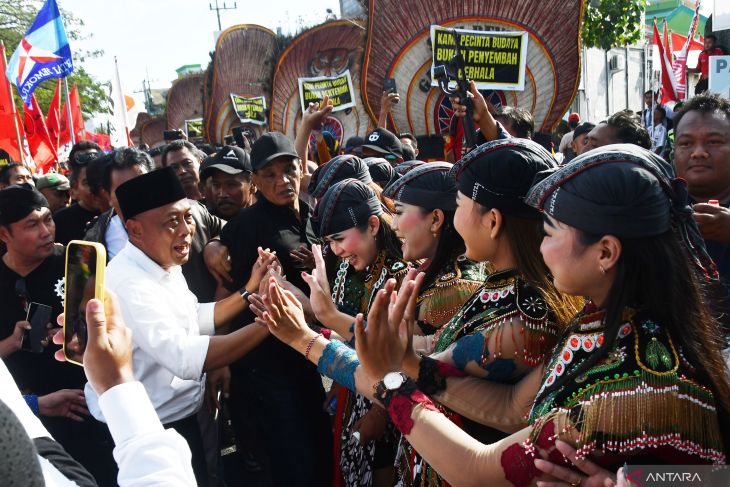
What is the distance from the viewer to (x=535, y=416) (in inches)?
56.3

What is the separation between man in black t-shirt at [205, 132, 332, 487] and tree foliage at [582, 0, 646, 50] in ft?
38.8

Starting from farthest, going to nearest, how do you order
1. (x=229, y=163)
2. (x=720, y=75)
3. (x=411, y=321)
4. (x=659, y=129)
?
(x=659, y=129) → (x=720, y=75) → (x=229, y=163) → (x=411, y=321)

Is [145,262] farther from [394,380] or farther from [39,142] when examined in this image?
[39,142]

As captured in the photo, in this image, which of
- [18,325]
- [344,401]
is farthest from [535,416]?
[18,325]

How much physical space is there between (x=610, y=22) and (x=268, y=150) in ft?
40.7

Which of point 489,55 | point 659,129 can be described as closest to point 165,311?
point 489,55

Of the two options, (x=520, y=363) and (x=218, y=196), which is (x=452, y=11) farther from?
(x=520, y=363)

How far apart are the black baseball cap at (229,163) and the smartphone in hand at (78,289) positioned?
2.79 metres

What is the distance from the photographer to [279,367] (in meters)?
3.09

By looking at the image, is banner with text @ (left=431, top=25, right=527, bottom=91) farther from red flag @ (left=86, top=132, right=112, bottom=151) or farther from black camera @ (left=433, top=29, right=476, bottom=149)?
red flag @ (left=86, top=132, right=112, bottom=151)

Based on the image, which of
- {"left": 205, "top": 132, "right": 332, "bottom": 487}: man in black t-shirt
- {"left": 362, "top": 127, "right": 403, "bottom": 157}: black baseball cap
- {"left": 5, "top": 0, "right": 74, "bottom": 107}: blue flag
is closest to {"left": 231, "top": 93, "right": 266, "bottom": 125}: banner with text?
{"left": 5, "top": 0, "right": 74, "bottom": 107}: blue flag

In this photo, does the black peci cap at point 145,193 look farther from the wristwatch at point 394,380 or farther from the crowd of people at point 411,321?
the wristwatch at point 394,380

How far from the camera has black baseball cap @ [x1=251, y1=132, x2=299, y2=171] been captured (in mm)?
3418

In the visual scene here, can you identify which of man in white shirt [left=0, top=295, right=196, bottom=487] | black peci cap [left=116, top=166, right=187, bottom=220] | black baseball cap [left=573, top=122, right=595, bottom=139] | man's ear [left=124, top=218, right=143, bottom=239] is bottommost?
man in white shirt [left=0, top=295, right=196, bottom=487]
